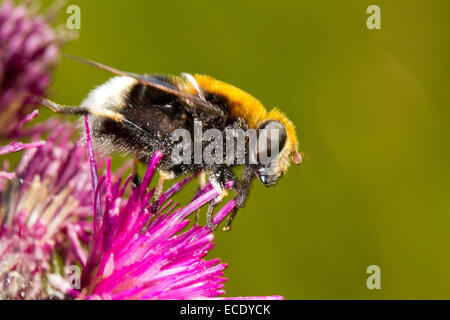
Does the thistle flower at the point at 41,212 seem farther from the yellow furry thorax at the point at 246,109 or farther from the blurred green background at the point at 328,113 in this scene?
the blurred green background at the point at 328,113

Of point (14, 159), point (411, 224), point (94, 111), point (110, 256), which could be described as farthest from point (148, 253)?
point (411, 224)

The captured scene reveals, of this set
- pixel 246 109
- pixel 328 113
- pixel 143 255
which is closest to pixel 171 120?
pixel 246 109

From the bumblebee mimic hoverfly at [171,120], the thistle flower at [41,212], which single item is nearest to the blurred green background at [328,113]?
the thistle flower at [41,212]

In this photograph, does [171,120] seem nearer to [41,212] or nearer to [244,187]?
[244,187]

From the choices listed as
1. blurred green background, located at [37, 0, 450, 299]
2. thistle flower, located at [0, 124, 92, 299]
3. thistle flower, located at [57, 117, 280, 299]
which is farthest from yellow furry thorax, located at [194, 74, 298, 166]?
blurred green background, located at [37, 0, 450, 299]

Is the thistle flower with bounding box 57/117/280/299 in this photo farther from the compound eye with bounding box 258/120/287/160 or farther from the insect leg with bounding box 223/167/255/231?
the compound eye with bounding box 258/120/287/160

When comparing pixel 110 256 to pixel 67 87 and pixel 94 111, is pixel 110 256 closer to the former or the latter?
pixel 94 111
